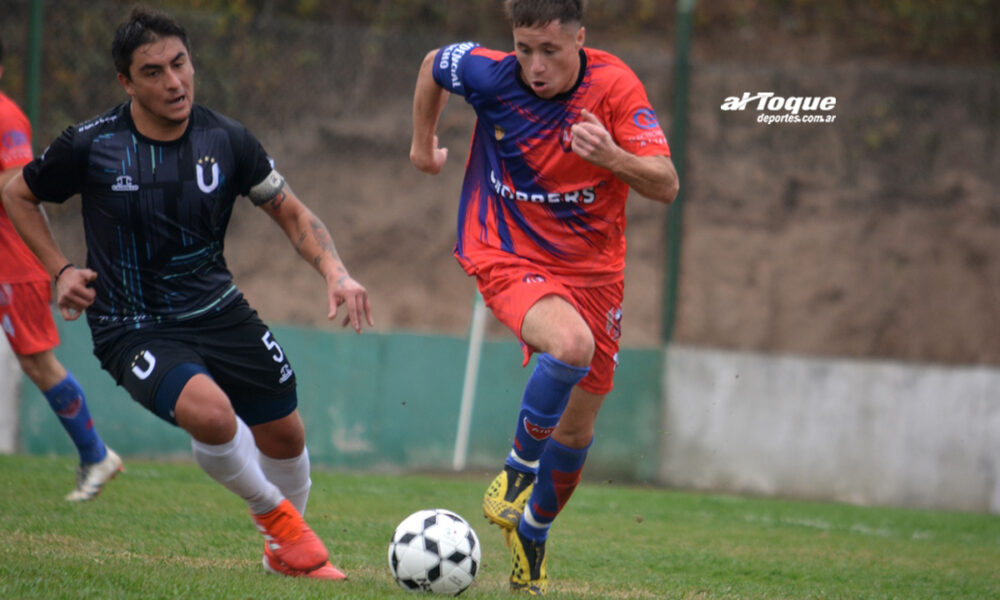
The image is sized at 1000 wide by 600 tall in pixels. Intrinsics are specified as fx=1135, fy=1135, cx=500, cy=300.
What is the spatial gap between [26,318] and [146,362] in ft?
8.61

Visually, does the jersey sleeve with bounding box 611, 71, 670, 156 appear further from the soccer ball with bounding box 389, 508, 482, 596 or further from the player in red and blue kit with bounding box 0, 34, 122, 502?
the player in red and blue kit with bounding box 0, 34, 122, 502

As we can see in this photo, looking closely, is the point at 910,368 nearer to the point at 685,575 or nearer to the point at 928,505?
the point at 928,505

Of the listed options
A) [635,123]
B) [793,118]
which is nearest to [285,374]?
[635,123]

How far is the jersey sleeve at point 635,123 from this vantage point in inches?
180

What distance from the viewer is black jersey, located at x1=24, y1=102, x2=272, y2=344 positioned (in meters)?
4.56

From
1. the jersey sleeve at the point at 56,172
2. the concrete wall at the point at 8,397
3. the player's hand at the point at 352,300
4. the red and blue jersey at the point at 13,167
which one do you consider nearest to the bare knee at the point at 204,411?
the player's hand at the point at 352,300

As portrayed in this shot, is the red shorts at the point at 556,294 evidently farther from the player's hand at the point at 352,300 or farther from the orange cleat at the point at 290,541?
the orange cleat at the point at 290,541

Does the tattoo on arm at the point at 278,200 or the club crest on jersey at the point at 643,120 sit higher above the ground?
the club crest on jersey at the point at 643,120

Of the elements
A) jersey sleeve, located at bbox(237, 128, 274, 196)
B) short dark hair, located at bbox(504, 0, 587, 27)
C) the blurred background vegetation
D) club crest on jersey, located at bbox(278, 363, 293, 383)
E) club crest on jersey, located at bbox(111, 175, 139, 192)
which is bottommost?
club crest on jersey, located at bbox(278, 363, 293, 383)

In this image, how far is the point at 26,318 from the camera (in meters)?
6.64

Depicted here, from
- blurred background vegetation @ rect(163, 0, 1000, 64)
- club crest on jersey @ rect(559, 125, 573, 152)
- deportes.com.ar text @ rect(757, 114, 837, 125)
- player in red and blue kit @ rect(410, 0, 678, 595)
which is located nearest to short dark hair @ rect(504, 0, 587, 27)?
player in red and blue kit @ rect(410, 0, 678, 595)

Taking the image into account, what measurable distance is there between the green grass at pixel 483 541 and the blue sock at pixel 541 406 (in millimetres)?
582

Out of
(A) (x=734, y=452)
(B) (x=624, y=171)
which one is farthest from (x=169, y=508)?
(A) (x=734, y=452)

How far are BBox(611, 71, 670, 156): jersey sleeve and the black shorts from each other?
5.55ft
